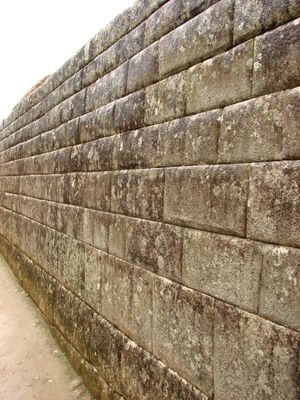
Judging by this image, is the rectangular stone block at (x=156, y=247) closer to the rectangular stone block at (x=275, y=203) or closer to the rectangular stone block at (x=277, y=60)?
the rectangular stone block at (x=275, y=203)

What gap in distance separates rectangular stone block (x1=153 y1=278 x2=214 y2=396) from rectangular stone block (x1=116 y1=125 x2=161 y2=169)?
0.87 meters

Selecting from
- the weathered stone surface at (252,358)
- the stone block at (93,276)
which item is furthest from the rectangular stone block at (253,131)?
the stone block at (93,276)

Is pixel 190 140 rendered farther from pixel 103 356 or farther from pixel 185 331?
pixel 103 356

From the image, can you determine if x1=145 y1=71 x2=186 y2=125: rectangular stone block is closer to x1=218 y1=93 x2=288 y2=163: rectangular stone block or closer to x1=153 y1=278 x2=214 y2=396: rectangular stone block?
x1=218 y1=93 x2=288 y2=163: rectangular stone block

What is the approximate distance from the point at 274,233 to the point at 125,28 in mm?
2405

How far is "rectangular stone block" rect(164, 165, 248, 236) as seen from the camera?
1870mm

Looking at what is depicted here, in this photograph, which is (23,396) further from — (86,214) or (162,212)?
(162,212)

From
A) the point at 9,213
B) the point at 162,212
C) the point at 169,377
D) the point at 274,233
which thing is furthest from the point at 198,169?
the point at 9,213

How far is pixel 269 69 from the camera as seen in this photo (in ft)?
5.67

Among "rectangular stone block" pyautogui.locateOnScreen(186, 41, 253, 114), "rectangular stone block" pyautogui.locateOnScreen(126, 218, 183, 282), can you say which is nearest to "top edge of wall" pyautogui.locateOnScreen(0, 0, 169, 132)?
"rectangular stone block" pyautogui.locateOnScreen(186, 41, 253, 114)

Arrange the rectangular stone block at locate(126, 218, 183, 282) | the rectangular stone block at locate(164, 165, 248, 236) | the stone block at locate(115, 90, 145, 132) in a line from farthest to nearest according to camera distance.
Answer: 1. the stone block at locate(115, 90, 145, 132)
2. the rectangular stone block at locate(126, 218, 183, 282)
3. the rectangular stone block at locate(164, 165, 248, 236)

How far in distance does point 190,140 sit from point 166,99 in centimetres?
45

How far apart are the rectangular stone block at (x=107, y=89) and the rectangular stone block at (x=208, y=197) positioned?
1.19 m

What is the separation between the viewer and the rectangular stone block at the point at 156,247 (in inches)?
92.6
